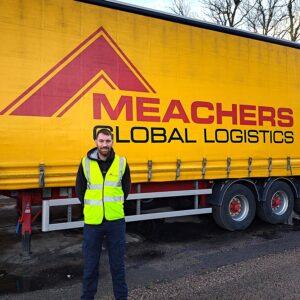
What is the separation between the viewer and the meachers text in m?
6.04

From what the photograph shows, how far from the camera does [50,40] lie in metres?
5.46

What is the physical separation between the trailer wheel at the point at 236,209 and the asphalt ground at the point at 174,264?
197mm

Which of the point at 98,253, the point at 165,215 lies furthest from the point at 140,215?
the point at 98,253

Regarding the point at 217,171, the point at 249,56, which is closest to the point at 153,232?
the point at 217,171

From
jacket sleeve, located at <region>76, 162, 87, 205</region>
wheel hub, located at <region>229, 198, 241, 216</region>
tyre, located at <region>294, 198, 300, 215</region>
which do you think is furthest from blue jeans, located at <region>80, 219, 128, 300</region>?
tyre, located at <region>294, 198, 300, 215</region>

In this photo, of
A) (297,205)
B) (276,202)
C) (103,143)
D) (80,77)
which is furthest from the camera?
(297,205)

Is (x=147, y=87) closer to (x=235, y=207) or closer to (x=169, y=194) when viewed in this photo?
(x=169, y=194)

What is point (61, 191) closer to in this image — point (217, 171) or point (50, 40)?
point (50, 40)

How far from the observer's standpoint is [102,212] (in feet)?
11.7

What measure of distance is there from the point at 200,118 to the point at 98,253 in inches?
151

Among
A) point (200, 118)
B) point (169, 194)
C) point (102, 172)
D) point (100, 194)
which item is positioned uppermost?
point (200, 118)

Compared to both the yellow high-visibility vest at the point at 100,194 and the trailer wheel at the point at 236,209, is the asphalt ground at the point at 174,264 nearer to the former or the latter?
the trailer wheel at the point at 236,209

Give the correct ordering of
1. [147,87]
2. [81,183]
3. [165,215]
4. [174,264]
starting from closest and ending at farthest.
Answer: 1. [81,183]
2. [174,264]
3. [147,87]
4. [165,215]

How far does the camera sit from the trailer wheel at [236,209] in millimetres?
7320
